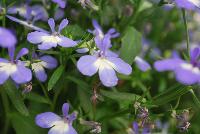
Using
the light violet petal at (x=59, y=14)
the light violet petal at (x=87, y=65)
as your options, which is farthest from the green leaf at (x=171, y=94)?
the light violet petal at (x=59, y=14)

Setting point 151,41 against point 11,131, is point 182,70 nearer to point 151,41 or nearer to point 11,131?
point 11,131

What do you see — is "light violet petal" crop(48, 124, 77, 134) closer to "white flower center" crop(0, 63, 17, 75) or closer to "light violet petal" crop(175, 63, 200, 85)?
"white flower center" crop(0, 63, 17, 75)

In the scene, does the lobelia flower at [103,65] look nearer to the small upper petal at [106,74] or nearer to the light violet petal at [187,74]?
the small upper petal at [106,74]

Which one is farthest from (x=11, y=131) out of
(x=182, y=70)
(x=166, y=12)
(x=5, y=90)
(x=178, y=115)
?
(x=166, y=12)

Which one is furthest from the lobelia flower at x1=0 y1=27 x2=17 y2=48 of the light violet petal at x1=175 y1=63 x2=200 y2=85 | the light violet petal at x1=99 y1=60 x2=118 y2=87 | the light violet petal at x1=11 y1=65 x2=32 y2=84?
the light violet petal at x1=175 y1=63 x2=200 y2=85

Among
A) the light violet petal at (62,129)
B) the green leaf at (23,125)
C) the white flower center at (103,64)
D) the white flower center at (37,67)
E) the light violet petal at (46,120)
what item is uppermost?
the white flower center at (103,64)

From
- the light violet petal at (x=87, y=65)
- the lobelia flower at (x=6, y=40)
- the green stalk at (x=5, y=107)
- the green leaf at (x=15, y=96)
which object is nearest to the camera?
the lobelia flower at (x=6, y=40)
